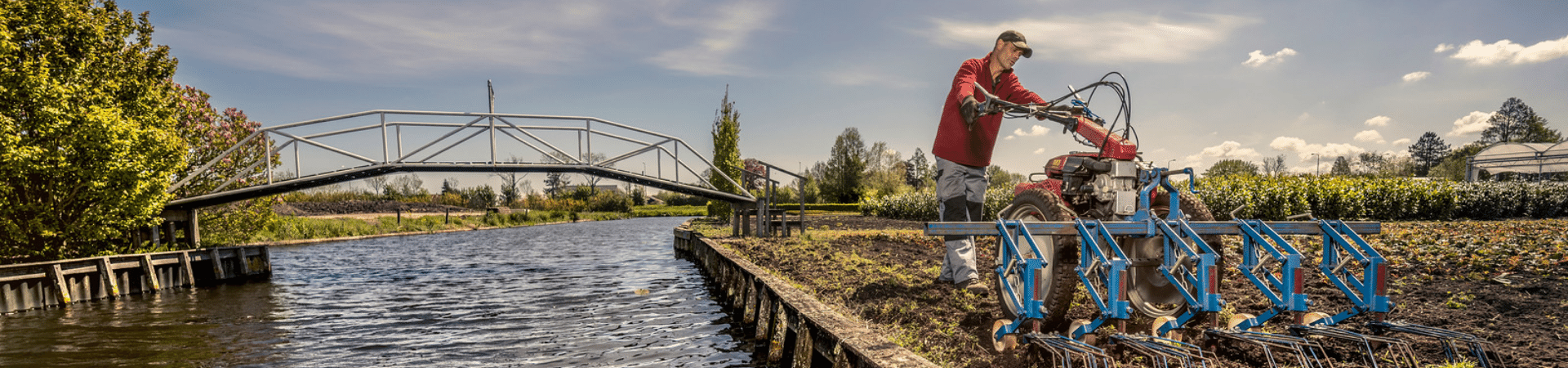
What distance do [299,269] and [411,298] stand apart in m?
8.91

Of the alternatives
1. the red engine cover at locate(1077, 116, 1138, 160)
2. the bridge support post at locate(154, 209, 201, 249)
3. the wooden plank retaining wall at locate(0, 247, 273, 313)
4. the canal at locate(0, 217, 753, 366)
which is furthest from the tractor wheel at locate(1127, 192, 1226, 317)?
the bridge support post at locate(154, 209, 201, 249)

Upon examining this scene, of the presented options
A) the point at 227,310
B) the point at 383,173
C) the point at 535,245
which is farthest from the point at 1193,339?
the point at 535,245

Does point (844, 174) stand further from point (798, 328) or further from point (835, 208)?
point (798, 328)

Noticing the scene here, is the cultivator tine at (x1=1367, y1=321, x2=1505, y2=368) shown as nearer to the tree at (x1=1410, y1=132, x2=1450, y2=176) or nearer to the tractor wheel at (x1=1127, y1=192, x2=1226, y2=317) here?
the tractor wheel at (x1=1127, y1=192, x2=1226, y2=317)

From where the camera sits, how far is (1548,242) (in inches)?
319

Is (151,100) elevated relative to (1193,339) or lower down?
elevated

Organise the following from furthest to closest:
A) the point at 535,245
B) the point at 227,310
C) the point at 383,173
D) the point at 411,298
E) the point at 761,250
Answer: the point at 535,245
the point at 383,173
the point at 761,250
the point at 411,298
the point at 227,310

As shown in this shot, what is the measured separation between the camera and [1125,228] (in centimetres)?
412


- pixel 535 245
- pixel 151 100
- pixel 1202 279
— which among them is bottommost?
pixel 535 245

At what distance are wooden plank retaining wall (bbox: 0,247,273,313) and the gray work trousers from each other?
14.1 m

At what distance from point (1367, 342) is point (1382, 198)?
2170 cm

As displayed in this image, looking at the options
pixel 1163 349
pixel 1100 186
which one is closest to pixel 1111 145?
pixel 1100 186

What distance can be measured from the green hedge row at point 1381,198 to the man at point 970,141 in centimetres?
1520

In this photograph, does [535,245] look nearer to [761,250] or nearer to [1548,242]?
[761,250]
